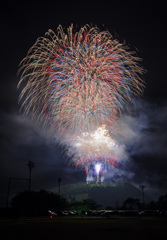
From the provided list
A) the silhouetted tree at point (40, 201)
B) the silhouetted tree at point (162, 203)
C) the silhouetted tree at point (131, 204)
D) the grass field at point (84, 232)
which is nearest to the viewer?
the grass field at point (84, 232)

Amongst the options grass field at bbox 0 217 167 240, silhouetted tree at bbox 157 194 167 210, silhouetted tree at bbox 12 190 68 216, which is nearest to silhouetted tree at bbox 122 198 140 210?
silhouetted tree at bbox 157 194 167 210

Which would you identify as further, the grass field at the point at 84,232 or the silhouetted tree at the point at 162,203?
the silhouetted tree at the point at 162,203

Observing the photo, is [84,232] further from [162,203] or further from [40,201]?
[162,203]

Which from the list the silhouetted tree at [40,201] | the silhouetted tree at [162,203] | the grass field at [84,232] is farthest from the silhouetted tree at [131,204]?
the grass field at [84,232]

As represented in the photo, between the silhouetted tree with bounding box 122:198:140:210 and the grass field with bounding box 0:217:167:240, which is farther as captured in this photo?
the silhouetted tree with bounding box 122:198:140:210

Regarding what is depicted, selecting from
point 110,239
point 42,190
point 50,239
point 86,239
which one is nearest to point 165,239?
point 110,239

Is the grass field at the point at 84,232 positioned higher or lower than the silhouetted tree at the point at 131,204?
higher

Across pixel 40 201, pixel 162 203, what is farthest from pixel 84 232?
pixel 162 203

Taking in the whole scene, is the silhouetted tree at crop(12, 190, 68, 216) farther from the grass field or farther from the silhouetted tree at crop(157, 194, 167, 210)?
the grass field

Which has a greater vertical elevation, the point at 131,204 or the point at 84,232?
the point at 84,232

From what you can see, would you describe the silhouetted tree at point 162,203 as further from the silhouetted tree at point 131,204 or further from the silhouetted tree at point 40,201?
the silhouetted tree at point 40,201

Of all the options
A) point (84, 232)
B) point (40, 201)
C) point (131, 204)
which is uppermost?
point (84, 232)
